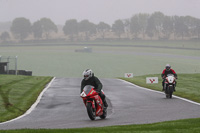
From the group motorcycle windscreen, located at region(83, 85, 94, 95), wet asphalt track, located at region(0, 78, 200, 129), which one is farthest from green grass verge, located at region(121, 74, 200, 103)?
motorcycle windscreen, located at region(83, 85, 94, 95)

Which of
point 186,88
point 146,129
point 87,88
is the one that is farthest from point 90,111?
point 186,88

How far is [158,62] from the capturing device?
92812mm

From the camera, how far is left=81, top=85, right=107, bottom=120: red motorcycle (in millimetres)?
12867

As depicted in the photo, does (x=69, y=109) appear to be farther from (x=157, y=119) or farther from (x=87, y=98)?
(x=157, y=119)

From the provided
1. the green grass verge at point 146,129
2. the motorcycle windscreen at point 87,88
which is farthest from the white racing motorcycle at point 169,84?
the green grass verge at point 146,129

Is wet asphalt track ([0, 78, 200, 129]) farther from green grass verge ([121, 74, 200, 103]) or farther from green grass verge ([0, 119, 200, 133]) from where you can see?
green grass verge ([121, 74, 200, 103])

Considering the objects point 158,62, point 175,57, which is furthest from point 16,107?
point 175,57

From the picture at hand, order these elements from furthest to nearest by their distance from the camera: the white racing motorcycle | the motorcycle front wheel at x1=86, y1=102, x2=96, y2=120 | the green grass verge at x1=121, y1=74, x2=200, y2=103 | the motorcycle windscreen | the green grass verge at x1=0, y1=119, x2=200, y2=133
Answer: the green grass verge at x1=121, y1=74, x2=200, y2=103 < the white racing motorcycle < the motorcycle windscreen < the motorcycle front wheel at x1=86, y1=102, x2=96, y2=120 < the green grass verge at x1=0, y1=119, x2=200, y2=133

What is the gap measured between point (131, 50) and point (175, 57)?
25.6m

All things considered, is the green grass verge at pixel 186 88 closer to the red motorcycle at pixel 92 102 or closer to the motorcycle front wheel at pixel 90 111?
the red motorcycle at pixel 92 102

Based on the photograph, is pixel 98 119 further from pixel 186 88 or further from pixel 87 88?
pixel 186 88

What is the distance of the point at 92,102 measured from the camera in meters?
13.0

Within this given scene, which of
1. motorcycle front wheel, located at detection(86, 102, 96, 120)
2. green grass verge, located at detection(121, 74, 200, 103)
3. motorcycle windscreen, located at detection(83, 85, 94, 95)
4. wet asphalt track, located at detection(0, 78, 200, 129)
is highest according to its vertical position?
motorcycle windscreen, located at detection(83, 85, 94, 95)

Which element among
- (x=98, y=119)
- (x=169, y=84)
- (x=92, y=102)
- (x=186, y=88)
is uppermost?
(x=92, y=102)
